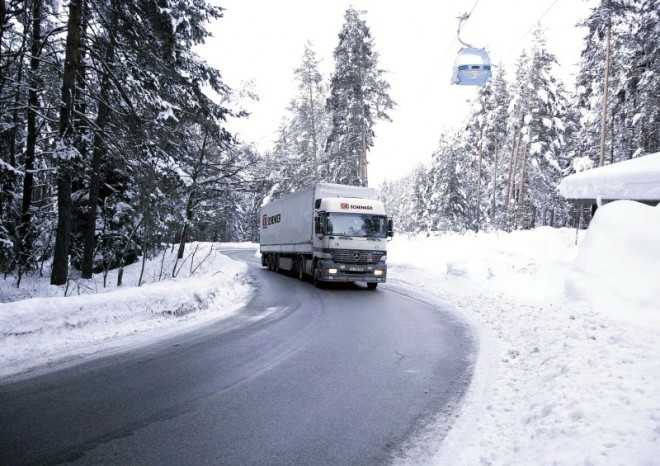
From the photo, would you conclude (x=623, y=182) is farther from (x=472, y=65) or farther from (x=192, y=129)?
(x=192, y=129)

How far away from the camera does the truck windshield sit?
15.3 metres

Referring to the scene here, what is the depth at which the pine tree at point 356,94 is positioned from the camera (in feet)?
94.7

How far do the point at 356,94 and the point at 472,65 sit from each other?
19.0 metres

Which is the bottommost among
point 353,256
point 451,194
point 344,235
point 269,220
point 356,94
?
point 353,256

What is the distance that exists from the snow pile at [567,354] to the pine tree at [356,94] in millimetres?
16629

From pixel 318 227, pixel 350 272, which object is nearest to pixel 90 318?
pixel 318 227

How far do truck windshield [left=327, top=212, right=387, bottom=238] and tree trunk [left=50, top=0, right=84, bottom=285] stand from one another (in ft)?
26.6

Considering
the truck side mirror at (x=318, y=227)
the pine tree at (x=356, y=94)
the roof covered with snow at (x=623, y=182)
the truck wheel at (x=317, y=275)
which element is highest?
the pine tree at (x=356, y=94)

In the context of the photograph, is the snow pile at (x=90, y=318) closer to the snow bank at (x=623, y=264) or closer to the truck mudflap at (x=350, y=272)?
the truck mudflap at (x=350, y=272)

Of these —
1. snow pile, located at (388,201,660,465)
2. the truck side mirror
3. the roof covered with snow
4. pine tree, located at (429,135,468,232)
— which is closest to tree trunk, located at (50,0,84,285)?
the truck side mirror

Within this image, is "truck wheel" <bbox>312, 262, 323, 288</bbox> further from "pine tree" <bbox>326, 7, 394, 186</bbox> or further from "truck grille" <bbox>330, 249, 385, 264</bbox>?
"pine tree" <bbox>326, 7, 394, 186</bbox>

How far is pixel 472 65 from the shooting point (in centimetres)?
1141

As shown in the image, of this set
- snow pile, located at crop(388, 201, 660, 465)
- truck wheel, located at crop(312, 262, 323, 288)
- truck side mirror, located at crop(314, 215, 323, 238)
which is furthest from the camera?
truck wheel, located at crop(312, 262, 323, 288)

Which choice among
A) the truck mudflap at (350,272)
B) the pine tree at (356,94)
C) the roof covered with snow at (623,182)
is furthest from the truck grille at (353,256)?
the pine tree at (356,94)
